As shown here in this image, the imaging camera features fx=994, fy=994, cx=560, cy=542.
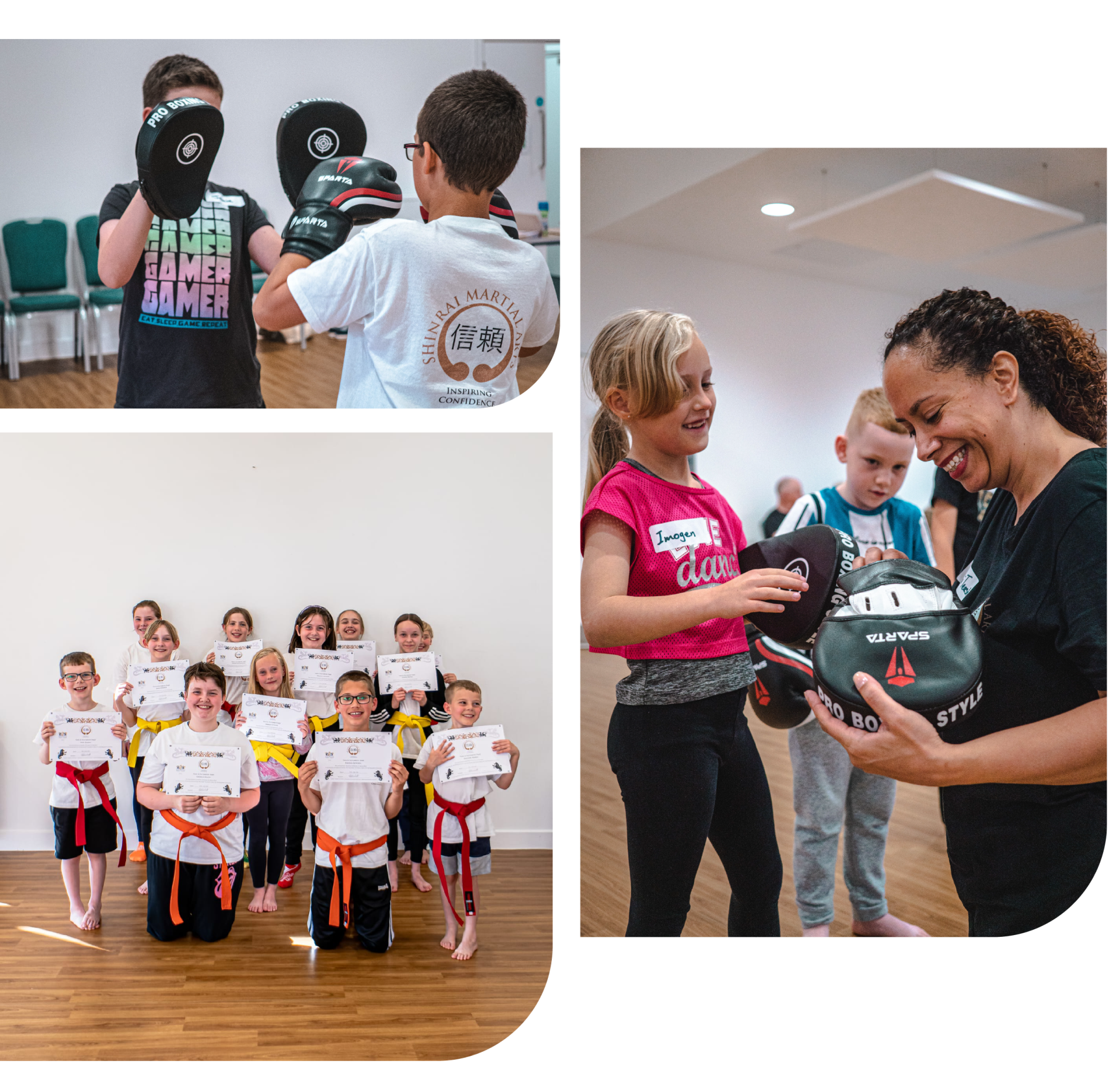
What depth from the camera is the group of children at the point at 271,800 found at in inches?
80.0

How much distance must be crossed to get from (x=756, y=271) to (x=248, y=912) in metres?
1.68

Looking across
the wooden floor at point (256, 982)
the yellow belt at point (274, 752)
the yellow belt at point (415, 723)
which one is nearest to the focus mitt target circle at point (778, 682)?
the wooden floor at point (256, 982)

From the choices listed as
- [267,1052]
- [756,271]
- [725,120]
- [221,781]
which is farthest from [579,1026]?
[725,120]

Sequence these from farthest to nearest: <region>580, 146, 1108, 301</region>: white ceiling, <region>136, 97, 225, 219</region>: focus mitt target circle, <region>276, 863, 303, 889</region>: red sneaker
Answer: <region>276, 863, 303, 889</region>: red sneaker → <region>580, 146, 1108, 301</region>: white ceiling → <region>136, 97, 225, 219</region>: focus mitt target circle

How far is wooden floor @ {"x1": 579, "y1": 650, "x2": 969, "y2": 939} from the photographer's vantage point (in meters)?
1.98

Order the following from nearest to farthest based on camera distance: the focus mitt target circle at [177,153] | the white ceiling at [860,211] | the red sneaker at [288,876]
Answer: the focus mitt target circle at [177,153]
the white ceiling at [860,211]
the red sneaker at [288,876]

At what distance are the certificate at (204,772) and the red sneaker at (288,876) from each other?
7.5 inches

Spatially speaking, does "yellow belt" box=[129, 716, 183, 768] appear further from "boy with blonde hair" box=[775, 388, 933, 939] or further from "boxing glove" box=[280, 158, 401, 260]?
"boy with blonde hair" box=[775, 388, 933, 939]

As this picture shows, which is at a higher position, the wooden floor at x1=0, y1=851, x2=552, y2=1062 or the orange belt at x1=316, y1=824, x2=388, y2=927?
the orange belt at x1=316, y1=824, x2=388, y2=927

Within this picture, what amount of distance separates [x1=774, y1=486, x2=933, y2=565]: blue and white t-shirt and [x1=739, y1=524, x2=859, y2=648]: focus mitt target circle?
0.02 m

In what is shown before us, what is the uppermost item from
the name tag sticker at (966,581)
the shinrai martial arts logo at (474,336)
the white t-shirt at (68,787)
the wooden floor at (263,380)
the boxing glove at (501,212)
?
the boxing glove at (501,212)

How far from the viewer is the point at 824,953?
2.04m

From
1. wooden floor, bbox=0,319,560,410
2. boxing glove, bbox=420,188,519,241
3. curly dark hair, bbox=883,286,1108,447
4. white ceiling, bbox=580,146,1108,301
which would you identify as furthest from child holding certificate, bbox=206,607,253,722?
curly dark hair, bbox=883,286,1108,447

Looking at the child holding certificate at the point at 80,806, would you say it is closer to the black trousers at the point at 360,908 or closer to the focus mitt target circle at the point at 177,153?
the black trousers at the point at 360,908
